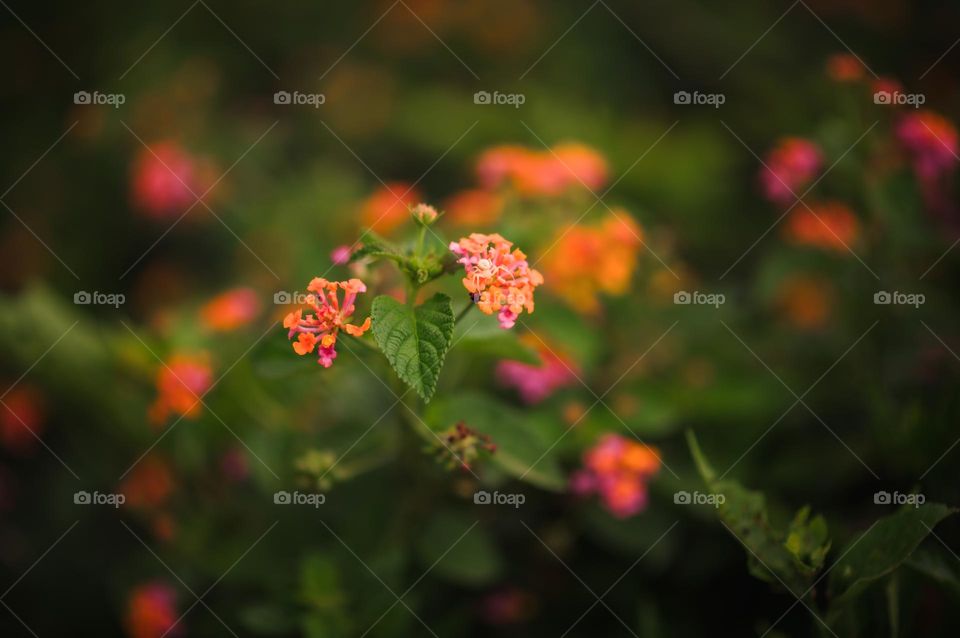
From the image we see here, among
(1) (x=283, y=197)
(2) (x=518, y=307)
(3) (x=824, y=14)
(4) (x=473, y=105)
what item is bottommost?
(2) (x=518, y=307)

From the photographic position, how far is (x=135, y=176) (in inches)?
137

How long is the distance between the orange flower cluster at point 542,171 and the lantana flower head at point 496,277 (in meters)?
0.92

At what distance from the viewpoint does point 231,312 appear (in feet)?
7.67

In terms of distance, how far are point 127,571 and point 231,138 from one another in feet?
6.57

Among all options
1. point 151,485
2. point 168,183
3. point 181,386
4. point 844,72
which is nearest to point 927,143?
point 844,72

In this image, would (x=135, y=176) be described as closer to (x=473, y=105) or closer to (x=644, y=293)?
→ (x=473, y=105)

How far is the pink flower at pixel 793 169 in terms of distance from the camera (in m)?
2.38

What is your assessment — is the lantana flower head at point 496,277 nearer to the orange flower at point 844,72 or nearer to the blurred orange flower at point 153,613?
the orange flower at point 844,72

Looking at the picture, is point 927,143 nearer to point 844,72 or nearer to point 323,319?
point 844,72

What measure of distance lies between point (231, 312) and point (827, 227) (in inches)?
76.6

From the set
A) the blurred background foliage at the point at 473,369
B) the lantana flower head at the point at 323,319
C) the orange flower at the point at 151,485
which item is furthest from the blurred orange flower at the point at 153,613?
the lantana flower head at the point at 323,319

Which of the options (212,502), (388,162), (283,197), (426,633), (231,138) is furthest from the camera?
(388,162)

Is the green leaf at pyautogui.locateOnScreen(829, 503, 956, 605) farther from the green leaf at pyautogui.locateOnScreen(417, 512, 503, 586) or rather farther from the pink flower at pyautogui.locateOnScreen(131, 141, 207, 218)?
the pink flower at pyautogui.locateOnScreen(131, 141, 207, 218)

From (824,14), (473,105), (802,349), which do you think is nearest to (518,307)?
(802,349)
